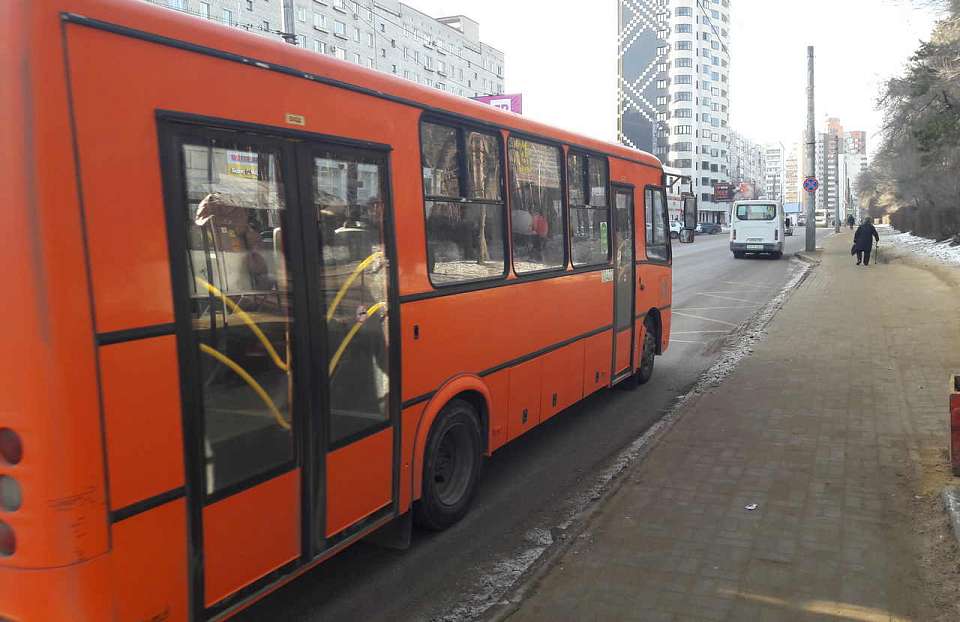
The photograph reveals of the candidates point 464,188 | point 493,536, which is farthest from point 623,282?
point 493,536

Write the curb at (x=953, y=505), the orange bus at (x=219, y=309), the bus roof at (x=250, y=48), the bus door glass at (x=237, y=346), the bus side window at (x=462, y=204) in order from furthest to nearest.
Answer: the bus side window at (x=462, y=204) < the curb at (x=953, y=505) < the bus door glass at (x=237, y=346) < the bus roof at (x=250, y=48) < the orange bus at (x=219, y=309)

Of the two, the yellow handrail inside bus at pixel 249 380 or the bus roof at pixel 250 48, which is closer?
the bus roof at pixel 250 48

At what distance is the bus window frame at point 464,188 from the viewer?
4.71 meters

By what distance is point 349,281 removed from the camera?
402cm

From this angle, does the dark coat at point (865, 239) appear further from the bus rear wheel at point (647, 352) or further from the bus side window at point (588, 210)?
the bus side window at point (588, 210)

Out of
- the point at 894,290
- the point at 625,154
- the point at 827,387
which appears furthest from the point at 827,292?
the point at 625,154

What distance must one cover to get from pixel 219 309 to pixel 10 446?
0.93 m

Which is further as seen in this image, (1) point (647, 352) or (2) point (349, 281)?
(1) point (647, 352)

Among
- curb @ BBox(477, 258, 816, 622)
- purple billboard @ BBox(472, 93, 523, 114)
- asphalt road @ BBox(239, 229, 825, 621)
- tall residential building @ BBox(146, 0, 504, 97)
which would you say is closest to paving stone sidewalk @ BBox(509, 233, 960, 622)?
curb @ BBox(477, 258, 816, 622)

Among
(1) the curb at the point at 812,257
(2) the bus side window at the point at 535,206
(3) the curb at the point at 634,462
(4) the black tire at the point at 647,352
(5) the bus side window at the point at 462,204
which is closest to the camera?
(3) the curb at the point at 634,462

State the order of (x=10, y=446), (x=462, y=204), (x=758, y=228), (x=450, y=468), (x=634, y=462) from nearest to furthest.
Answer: (x=10, y=446) < (x=462, y=204) < (x=450, y=468) < (x=634, y=462) < (x=758, y=228)

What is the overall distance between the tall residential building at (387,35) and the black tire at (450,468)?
44017 millimetres

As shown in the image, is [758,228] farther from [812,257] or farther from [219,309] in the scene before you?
[219,309]

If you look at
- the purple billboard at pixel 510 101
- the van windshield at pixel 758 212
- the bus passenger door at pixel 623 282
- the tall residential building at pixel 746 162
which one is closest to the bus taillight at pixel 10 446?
the bus passenger door at pixel 623 282
